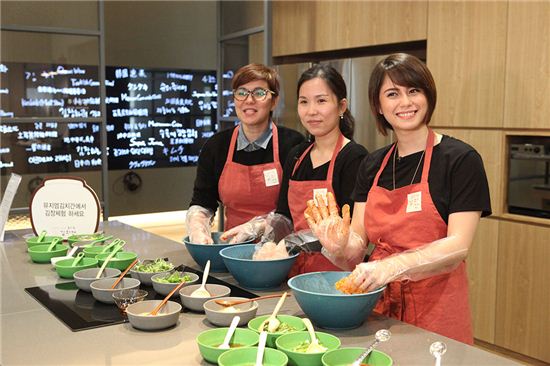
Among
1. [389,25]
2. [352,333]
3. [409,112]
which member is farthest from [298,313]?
[389,25]

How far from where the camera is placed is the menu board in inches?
190

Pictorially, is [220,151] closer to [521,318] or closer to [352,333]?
[352,333]

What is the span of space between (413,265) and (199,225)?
1.03 m

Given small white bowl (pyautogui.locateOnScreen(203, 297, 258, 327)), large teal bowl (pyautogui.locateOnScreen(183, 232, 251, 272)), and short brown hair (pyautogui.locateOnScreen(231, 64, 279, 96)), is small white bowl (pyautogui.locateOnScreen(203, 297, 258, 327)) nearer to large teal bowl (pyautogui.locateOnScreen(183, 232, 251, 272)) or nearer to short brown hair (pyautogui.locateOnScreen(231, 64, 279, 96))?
large teal bowl (pyautogui.locateOnScreen(183, 232, 251, 272))

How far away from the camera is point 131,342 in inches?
58.6

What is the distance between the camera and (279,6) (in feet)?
16.5

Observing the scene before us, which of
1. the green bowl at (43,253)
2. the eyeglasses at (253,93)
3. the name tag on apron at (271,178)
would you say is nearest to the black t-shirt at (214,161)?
the name tag on apron at (271,178)

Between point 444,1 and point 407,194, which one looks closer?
point 407,194

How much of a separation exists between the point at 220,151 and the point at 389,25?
184 cm

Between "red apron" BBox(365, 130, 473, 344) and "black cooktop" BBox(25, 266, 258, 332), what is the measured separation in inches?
17.9

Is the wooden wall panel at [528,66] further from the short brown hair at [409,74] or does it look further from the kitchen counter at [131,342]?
the kitchen counter at [131,342]

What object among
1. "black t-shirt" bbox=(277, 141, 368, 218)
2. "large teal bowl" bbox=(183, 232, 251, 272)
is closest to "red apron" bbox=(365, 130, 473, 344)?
"black t-shirt" bbox=(277, 141, 368, 218)

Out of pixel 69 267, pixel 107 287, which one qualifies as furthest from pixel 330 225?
pixel 69 267

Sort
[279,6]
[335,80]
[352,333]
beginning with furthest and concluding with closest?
1. [279,6]
2. [335,80]
3. [352,333]
